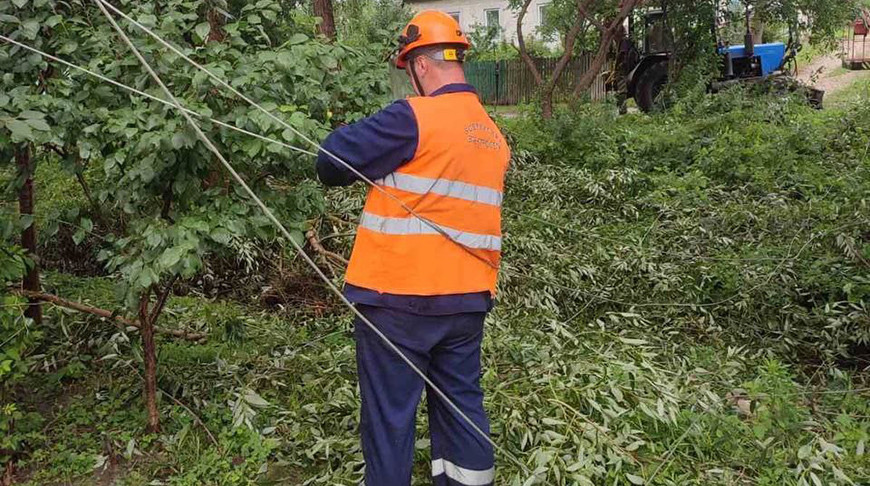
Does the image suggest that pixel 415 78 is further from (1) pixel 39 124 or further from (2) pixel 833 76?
(2) pixel 833 76

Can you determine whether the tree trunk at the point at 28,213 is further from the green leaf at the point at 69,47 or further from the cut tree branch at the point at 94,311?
the green leaf at the point at 69,47

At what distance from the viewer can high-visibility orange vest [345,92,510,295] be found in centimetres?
236

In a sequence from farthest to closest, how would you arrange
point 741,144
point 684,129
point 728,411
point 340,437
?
1. point 684,129
2. point 741,144
3. point 728,411
4. point 340,437

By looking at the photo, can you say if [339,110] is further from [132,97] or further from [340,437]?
[340,437]

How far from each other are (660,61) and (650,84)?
47 centimetres

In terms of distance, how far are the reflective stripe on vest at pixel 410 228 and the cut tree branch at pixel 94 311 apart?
1416mm

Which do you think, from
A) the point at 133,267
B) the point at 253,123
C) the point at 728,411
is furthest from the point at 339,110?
the point at 728,411

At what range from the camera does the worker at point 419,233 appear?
2330 millimetres

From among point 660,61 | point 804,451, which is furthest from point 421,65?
point 660,61

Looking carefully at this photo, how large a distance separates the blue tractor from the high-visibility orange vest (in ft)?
38.2

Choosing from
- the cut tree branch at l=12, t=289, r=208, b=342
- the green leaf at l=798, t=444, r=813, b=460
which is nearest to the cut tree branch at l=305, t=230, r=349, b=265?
the cut tree branch at l=12, t=289, r=208, b=342

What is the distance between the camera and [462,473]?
2.66 metres

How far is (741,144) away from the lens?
26.8 feet

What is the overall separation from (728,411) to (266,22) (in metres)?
2.80
